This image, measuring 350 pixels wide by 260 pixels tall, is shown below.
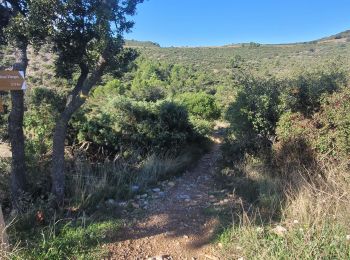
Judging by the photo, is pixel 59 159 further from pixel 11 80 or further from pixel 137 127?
pixel 137 127

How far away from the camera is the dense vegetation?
167 inches

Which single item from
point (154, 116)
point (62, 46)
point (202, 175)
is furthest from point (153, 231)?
point (154, 116)

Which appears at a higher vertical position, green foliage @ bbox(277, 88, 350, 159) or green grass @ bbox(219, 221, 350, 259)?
green foliage @ bbox(277, 88, 350, 159)

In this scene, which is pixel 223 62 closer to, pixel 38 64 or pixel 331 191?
pixel 38 64

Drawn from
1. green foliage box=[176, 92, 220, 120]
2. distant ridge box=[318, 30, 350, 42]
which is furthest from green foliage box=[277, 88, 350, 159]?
distant ridge box=[318, 30, 350, 42]

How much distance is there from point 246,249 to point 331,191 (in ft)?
5.42

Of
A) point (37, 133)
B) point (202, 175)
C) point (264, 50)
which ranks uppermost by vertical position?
point (264, 50)

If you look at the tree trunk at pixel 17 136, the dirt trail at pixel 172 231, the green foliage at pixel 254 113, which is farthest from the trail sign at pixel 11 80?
the green foliage at pixel 254 113

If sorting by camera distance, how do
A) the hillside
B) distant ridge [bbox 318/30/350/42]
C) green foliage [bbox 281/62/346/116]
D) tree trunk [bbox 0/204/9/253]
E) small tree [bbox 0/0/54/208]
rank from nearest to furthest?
tree trunk [bbox 0/204/9/253] < small tree [bbox 0/0/54/208] < green foliage [bbox 281/62/346/116] < the hillside < distant ridge [bbox 318/30/350/42]

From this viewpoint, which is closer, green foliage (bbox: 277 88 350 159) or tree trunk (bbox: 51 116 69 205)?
tree trunk (bbox: 51 116 69 205)

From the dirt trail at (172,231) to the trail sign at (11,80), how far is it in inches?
87.5

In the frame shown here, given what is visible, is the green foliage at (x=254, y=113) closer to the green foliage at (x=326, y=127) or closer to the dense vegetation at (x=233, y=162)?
the dense vegetation at (x=233, y=162)

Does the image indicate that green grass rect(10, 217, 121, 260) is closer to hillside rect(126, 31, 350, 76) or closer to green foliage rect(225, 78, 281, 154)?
green foliage rect(225, 78, 281, 154)

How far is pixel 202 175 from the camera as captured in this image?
8.59 meters
